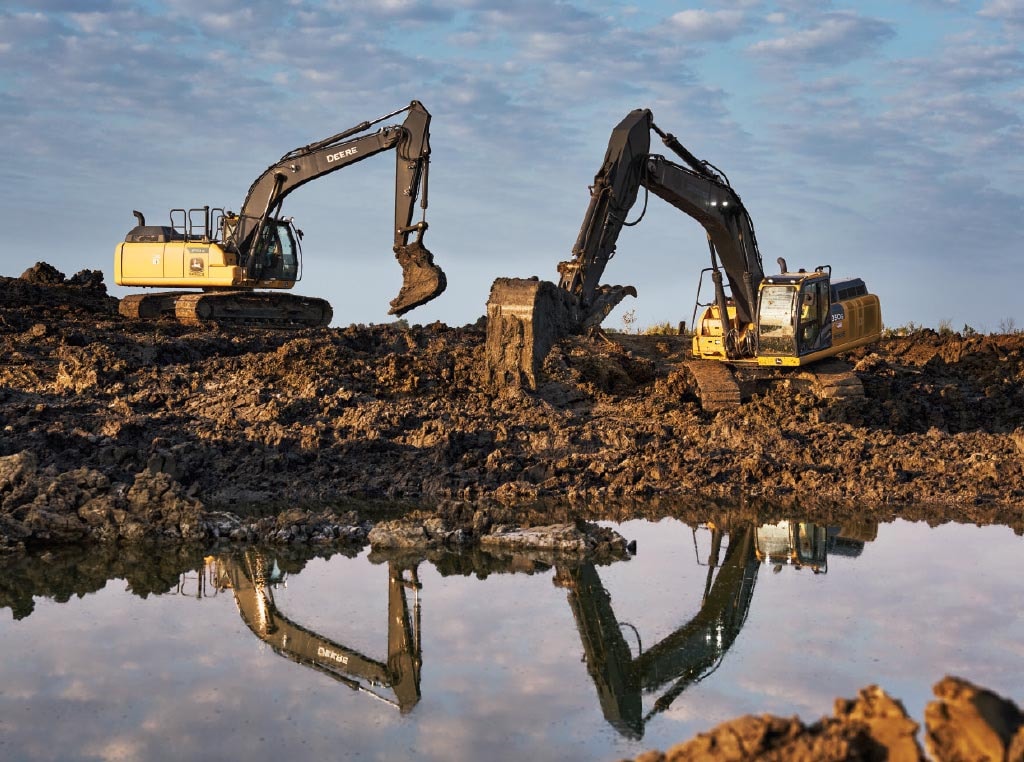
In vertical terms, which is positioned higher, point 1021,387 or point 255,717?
point 1021,387

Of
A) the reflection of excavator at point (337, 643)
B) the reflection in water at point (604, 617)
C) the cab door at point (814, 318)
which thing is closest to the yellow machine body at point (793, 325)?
the cab door at point (814, 318)

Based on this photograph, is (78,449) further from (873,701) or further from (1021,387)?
(1021,387)

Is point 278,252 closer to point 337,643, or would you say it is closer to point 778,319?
point 778,319

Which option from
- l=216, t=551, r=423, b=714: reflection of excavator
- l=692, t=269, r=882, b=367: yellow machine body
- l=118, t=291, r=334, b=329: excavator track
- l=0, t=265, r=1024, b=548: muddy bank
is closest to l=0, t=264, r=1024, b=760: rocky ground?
l=0, t=265, r=1024, b=548: muddy bank

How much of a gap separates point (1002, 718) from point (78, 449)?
1346 centimetres

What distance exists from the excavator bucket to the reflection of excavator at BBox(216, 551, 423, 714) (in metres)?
12.1

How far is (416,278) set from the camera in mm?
24109

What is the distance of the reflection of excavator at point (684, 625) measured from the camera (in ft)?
27.9

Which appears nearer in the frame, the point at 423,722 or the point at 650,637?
the point at 423,722

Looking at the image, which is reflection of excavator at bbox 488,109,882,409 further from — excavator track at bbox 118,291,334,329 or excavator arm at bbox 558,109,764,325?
excavator track at bbox 118,291,334,329

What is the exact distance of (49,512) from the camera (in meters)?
13.1

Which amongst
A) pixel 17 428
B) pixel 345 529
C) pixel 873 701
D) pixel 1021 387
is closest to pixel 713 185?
pixel 1021 387

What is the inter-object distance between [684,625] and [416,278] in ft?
48.5

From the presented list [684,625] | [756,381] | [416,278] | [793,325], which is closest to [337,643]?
[684,625]
